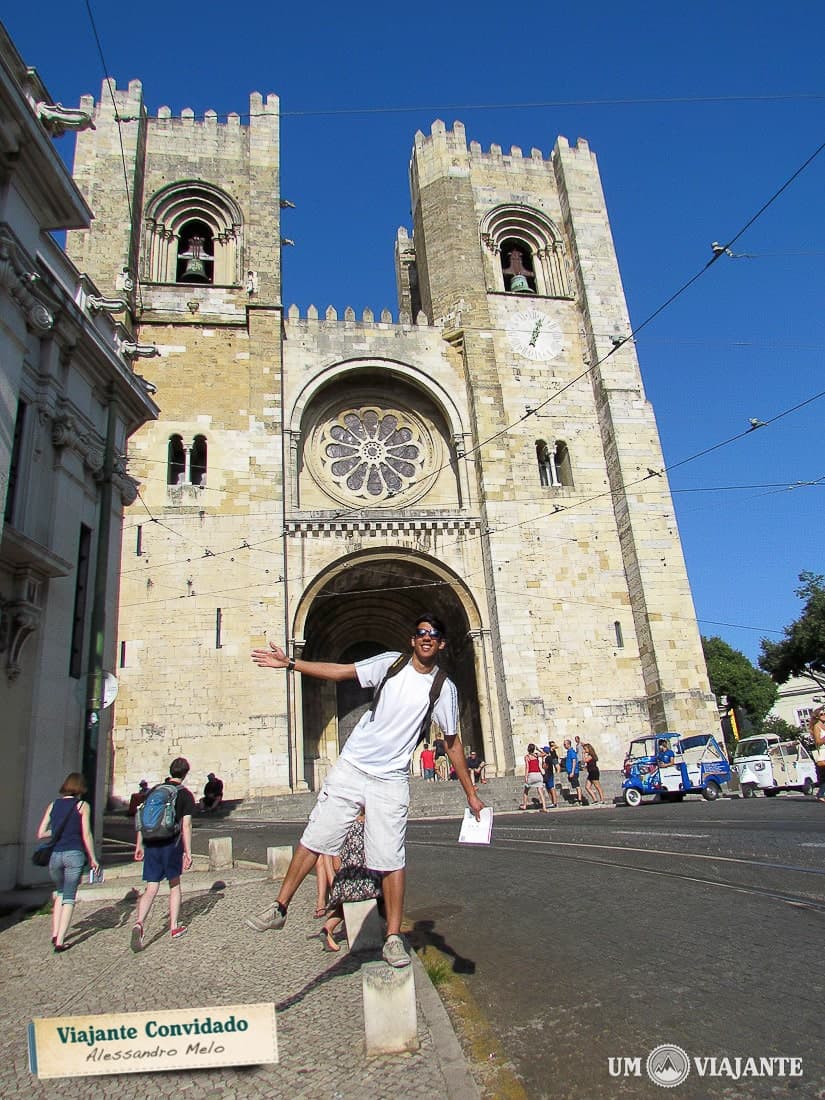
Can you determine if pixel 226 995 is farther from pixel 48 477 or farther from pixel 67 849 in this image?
pixel 48 477

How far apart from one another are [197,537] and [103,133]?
43.9 ft

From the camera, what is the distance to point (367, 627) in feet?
77.1

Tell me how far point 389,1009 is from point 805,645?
35.7 metres

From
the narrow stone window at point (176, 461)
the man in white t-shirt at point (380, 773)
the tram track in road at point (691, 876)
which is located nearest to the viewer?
the man in white t-shirt at point (380, 773)

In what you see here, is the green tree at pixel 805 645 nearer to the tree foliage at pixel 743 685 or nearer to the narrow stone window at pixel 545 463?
the tree foliage at pixel 743 685

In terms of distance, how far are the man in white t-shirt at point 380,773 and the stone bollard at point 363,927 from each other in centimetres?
103

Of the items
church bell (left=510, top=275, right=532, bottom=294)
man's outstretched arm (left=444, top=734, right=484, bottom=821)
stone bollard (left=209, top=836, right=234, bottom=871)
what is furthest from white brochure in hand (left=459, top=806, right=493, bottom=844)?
church bell (left=510, top=275, right=532, bottom=294)

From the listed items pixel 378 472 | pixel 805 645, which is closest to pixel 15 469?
pixel 378 472

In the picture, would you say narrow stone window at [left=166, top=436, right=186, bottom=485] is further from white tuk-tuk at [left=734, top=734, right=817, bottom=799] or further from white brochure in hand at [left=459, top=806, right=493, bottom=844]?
white brochure in hand at [left=459, top=806, right=493, bottom=844]

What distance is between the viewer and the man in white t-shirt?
10.2 ft

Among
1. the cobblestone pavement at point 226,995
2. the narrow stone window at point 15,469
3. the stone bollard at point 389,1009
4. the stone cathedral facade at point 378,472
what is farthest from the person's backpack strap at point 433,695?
the stone cathedral facade at point 378,472

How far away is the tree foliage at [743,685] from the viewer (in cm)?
4325

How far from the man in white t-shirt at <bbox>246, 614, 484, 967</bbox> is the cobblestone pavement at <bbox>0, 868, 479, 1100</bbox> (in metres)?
0.47

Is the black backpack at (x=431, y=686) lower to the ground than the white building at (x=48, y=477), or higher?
lower
